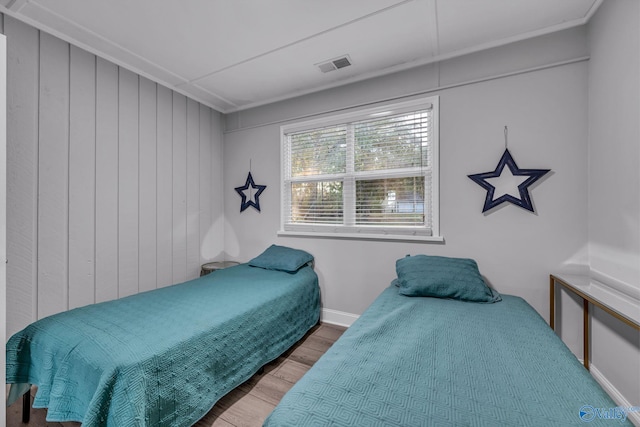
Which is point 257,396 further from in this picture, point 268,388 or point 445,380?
point 445,380

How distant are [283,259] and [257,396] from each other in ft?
4.24

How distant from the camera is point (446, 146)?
94.7 inches

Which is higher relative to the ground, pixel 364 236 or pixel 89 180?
pixel 89 180

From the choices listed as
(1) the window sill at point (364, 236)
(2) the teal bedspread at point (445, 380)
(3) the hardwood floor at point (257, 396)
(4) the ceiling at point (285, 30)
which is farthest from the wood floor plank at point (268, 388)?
(4) the ceiling at point (285, 30)

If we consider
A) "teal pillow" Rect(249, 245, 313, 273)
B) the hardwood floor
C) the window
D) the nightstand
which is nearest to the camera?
the hardwood floor

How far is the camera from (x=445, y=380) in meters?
1.05

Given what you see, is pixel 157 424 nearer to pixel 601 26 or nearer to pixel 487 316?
pixel 487 316

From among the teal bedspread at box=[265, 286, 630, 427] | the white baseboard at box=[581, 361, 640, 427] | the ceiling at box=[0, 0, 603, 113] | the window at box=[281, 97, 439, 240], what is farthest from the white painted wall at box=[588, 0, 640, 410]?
the window at box=[281, 97, 439, 240]

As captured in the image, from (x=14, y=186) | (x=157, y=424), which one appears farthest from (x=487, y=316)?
(x=14, y=186)

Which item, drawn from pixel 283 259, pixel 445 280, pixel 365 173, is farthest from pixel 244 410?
pixel 365 173

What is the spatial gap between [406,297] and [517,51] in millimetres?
2116

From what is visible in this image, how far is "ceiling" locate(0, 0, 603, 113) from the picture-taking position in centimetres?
180

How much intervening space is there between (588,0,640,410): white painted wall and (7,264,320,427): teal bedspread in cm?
215

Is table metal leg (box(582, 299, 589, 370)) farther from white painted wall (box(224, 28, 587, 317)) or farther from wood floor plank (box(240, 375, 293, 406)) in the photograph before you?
wood floor plank (box(240, 375, 293, 406))
